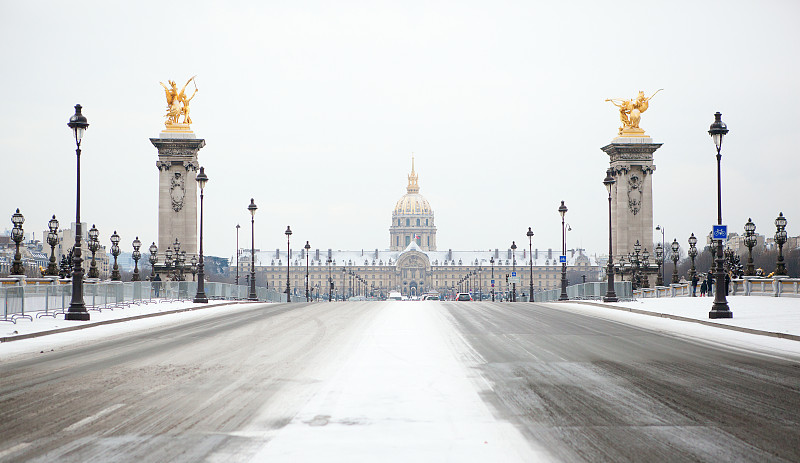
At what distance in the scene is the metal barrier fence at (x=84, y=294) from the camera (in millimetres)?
25422

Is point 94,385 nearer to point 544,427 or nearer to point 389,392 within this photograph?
point 389,392

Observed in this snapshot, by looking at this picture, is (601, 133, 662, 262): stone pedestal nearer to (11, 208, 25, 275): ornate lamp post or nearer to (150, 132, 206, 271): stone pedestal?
(150, 132, 206, 271): stone pedestal

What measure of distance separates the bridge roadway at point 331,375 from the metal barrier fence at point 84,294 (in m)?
6.97

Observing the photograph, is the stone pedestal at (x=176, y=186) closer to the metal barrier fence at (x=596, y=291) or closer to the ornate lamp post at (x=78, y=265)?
the metal barrier fence at (x=596, y=291)

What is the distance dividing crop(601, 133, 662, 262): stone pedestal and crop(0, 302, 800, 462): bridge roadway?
5153 centimetres

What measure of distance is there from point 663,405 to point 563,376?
9.47 ft

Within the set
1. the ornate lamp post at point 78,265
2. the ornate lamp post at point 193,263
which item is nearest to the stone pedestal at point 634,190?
the ornate lamp post at point 193,263

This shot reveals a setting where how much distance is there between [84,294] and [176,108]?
129 ft

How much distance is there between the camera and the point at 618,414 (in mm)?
9641

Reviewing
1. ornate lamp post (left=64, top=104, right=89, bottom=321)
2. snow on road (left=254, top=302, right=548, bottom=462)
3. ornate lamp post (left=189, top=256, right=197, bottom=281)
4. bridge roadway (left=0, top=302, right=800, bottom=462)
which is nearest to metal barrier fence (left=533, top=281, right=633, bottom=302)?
ornate lamp post (left=189, top=256, right=197, bottom=281)

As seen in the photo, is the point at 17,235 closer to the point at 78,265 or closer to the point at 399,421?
the point at 78,265

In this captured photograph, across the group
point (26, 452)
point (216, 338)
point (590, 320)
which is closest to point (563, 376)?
point (26, 452)

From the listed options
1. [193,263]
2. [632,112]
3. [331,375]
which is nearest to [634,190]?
[632,112]

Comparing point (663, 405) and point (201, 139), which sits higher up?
point (201, 139)
